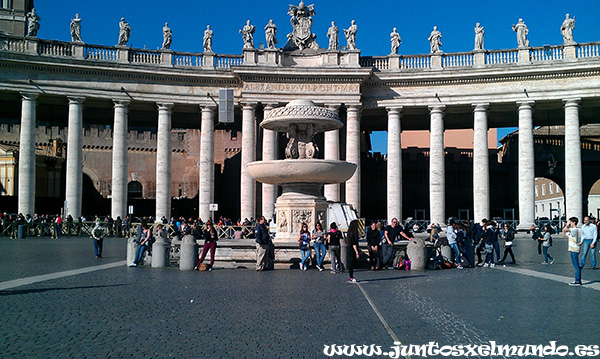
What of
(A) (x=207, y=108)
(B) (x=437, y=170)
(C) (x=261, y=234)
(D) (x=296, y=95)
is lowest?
(C) (x=261, y=234)

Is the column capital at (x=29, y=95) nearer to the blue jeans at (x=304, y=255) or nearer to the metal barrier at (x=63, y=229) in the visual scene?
the metal barrier at (x=63, y=229)

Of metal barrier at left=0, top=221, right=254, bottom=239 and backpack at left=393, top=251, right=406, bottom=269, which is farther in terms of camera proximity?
metal barrier at left=0, top=221, right=254, bottom=239

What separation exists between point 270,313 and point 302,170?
8.54 m

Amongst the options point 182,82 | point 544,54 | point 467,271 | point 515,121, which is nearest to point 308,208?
point 467,271

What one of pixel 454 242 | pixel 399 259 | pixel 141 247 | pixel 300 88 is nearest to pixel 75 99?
pixel 300 88

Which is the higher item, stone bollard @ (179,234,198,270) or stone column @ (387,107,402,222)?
stone column @ (387,107,402,222)

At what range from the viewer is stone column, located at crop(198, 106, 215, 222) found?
3841cm

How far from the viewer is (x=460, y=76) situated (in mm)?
38500

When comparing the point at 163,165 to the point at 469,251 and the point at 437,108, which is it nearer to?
the point at 437,108

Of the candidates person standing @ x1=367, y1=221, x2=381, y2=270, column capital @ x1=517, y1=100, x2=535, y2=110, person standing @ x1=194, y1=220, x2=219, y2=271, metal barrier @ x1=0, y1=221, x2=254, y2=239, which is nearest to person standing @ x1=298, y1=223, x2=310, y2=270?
person standing @ x1=367, y1=221, x2=381, y2=270

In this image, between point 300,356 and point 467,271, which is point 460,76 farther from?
point 300,356

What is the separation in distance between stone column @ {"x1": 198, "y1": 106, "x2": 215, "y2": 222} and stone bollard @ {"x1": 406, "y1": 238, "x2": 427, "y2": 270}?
2257cm

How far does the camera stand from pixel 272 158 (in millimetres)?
37688

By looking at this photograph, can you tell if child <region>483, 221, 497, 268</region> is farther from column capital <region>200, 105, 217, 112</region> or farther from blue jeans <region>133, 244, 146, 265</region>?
column capital <region>200, 105, 217, 112</region>
